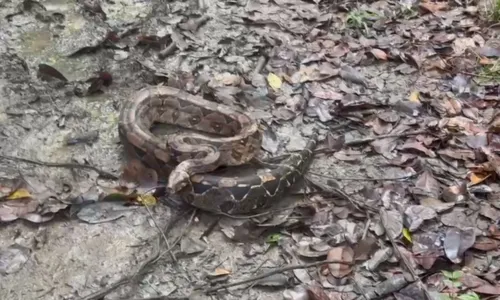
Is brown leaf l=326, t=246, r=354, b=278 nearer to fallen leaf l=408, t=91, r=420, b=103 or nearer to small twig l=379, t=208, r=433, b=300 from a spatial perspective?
small twig l=379, t=208, r=433, b=300

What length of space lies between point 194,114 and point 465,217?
2.54m

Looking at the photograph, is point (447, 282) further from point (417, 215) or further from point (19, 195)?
point (19, 195)

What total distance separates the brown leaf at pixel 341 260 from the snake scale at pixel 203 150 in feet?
2.24

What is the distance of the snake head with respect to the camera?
510 centimetres

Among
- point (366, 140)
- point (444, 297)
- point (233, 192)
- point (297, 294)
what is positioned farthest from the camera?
point (366, 140)

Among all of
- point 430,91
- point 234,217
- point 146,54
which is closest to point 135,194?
point 234,217

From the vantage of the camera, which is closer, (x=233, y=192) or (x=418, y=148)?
(x=233, y=192)

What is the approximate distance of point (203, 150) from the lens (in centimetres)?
547

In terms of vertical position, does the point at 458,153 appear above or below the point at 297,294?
above

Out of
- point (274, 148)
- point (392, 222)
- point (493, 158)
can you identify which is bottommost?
point (274, 148)

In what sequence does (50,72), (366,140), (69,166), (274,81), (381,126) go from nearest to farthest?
(69,166), (366,140), (381,126), (50,72), (274,81)

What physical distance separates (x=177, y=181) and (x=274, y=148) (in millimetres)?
1166

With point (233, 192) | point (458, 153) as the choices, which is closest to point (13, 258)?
point (233, 192)

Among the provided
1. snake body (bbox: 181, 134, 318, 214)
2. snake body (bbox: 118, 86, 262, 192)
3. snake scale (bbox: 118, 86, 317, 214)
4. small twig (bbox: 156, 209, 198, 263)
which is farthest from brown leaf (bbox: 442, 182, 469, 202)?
small twig (bbox: 156, 209, 198, 263)
